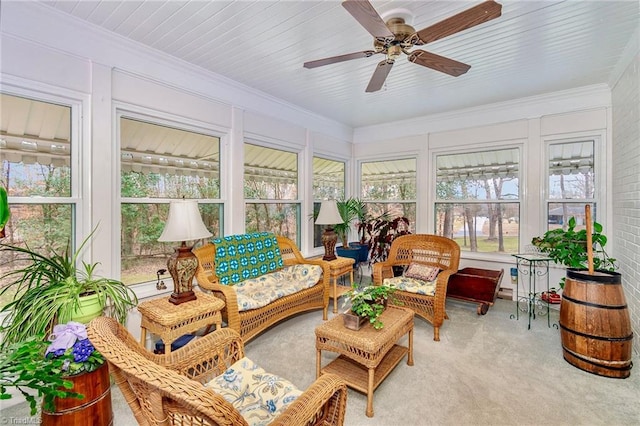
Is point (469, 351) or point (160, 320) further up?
point (160, 320)

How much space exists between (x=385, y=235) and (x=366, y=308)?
2.61 m

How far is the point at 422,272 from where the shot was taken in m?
3.45

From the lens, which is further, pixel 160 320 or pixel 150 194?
pixel 150 194

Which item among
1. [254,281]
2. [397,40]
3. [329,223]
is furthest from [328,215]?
[397,40]

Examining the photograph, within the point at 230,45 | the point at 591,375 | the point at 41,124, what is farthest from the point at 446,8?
the point at 41,124

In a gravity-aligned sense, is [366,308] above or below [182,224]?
below

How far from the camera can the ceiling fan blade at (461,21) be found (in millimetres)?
1545

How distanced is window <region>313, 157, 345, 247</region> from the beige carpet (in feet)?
6.42

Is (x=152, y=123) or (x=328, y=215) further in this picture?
(x=328, y=215)

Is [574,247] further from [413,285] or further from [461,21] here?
[461,21]

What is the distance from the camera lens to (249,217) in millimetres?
3803

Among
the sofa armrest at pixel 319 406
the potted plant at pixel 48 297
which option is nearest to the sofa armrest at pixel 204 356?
the sofa armrest at pixel 319 406

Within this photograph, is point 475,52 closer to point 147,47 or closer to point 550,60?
point 550,60

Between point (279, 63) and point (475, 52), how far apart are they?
1.82 metres
